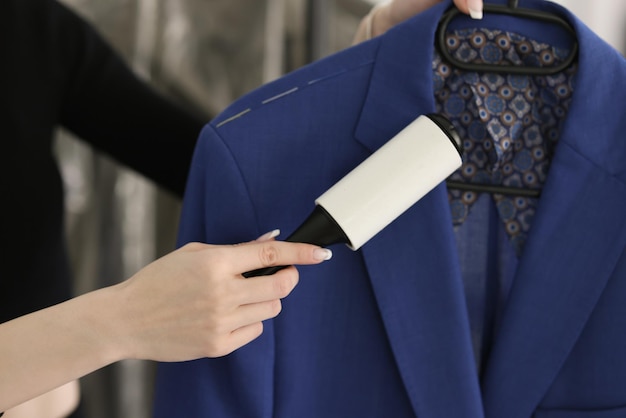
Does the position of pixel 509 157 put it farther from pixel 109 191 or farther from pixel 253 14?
Answer: pixel 109 191

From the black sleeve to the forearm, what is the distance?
17.1 inches

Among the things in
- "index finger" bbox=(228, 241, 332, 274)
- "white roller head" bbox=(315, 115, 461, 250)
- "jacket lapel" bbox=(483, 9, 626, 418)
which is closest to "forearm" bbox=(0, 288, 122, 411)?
"index finger" bbox=(228, 241, 332, 274)

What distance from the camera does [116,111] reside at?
38.6 inches

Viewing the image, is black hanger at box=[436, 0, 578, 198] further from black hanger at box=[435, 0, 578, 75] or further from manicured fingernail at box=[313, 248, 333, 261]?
manicured fingernail at box=[313, 248, 333, 261]

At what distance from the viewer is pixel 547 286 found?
0.72 m

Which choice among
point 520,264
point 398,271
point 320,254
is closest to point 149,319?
point 320,254

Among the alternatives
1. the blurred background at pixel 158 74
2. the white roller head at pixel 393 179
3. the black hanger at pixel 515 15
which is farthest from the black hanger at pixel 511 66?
the blurred background at pixel 158 74

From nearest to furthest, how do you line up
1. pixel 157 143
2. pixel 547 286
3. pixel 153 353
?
pixel 153 353, pixel 547 286, pixel 157 143

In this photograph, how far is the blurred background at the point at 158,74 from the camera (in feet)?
3.65

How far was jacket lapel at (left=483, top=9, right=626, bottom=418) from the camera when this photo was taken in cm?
70

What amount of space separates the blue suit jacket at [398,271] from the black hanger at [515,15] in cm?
1

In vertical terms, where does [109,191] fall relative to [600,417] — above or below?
above

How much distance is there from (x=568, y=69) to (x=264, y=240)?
15.6 inches

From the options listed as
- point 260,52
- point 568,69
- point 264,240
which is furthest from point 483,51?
point 260,52
